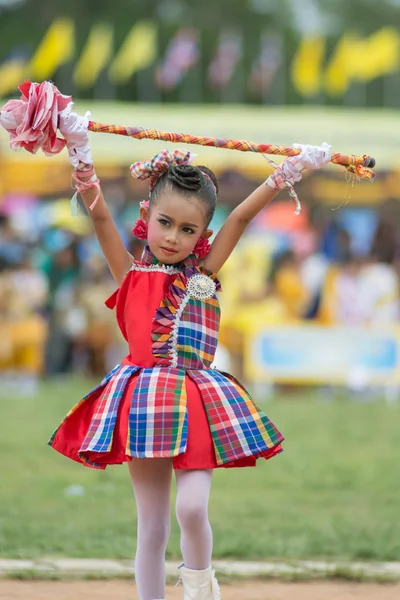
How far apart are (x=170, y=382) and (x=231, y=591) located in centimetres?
128

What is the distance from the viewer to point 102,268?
545 inches

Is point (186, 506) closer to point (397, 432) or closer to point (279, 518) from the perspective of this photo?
point (279, 518)

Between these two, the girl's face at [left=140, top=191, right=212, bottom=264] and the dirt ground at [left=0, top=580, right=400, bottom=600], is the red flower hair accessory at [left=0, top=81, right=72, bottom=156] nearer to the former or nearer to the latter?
the girl's face at [left=140, top=191, right=212, bottom=264]

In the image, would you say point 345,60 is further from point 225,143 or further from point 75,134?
point 75,134

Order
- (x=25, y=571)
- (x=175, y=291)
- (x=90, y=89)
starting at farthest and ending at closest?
(x=90, y=89) < (x=25, y=571) < (x=175, y=291)

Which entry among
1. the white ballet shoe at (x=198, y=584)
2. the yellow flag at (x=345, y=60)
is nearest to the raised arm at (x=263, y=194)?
the white ballet shoe at (x=198, y=584)

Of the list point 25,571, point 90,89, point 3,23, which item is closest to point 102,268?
point 25,571

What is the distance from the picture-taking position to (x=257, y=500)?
6863mm

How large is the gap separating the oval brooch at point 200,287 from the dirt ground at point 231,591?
4.32ft

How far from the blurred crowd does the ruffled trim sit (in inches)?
347

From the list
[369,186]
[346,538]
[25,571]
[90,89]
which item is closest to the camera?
[25,571]

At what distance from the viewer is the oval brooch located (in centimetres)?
400

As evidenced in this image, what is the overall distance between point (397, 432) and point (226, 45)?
18.8 m

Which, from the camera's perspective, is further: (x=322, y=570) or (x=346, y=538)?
(x=346, y=538)
